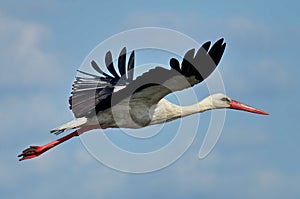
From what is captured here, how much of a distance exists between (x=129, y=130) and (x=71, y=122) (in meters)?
0.98

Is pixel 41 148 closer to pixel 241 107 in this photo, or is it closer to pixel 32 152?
pixel 32 152

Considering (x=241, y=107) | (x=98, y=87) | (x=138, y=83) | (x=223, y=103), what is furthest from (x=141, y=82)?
(x=241, y=107)

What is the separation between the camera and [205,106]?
56.1 ft

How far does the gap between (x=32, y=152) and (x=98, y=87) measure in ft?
5.63

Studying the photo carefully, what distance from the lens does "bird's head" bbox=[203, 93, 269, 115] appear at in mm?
17203

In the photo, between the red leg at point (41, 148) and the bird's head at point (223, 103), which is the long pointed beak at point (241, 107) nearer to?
the bird's head at point (223, 103)

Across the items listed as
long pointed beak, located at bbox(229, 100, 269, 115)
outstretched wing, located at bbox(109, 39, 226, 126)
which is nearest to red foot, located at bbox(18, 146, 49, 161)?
outstretched wing, located at bbox(109, 39, 226, 126)

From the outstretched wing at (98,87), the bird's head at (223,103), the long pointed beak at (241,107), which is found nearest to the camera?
the outstretched wing at (98,87)

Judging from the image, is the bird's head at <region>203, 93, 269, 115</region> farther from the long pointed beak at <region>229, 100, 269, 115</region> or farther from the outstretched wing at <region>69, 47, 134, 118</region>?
the outstretched wing at <region>69, 47, 134, 118</region>

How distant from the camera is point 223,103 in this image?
56.9 ft

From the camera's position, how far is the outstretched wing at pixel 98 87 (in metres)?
16.1

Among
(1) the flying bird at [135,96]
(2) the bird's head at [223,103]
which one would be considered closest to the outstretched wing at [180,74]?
(1) the flying bird at [135,96]

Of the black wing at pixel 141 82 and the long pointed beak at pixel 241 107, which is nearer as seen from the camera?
the black wing at pixel 141 82

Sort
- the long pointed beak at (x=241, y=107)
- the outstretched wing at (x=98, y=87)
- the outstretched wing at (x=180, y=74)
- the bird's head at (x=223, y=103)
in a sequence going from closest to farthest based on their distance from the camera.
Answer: the outstretched wing at (x=180, y=74) < the outstretched wing at (x=98, y=87) < the bird's head at (x=223, y=103) < the long pointed beak at (x=241, y=107)
